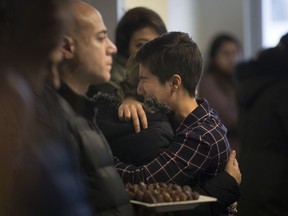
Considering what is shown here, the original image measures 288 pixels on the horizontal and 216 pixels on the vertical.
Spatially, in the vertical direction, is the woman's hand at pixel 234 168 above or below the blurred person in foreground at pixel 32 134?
below

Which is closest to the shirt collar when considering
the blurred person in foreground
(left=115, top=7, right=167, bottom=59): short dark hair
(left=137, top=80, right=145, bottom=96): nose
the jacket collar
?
(left=137, top=80, right=145, bottom=96): nose

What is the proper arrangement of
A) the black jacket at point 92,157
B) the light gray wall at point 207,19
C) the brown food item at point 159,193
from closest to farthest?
the black jacket at point 92,157 < the brown food item at point 159,193 < the light gray wall at point 207,19

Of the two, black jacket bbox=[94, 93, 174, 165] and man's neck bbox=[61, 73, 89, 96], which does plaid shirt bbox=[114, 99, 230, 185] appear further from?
man's neck bbox=[61, 73, 89, 96]

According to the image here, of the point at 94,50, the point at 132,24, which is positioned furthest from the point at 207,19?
the point at 94,50

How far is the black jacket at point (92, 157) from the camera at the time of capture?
116cm

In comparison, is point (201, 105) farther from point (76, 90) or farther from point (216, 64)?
point (76, 90)

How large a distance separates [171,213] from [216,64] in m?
0.39

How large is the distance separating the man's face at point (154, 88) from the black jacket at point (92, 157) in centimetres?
28

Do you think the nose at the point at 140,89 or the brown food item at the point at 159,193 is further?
the nose at the point at 140,89

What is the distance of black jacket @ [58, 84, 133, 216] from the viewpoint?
1.16 meters

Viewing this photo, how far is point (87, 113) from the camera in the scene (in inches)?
47.7

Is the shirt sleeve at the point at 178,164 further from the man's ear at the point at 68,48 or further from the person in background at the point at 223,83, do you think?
the man's ear at the point at 68,48

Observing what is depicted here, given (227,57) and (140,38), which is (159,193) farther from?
(140,38)

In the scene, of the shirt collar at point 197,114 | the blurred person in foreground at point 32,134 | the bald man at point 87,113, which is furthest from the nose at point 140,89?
the blurred person in foreground at point 32,134
